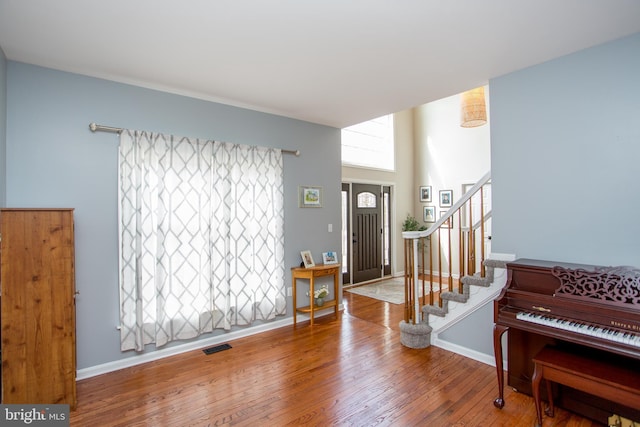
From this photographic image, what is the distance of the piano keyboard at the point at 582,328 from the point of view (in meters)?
1.77

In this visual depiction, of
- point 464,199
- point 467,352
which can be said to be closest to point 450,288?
point 467,352

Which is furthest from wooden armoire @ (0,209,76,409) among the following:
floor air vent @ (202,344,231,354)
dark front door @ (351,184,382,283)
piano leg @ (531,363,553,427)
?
dark front door @ (351,184,382,283)

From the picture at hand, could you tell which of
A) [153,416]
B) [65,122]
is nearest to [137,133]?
[65,122]

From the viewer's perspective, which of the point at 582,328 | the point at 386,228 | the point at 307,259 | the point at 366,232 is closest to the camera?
the point at 582,328

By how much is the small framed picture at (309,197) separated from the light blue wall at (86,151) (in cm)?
128

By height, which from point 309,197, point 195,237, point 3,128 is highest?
point 3,128

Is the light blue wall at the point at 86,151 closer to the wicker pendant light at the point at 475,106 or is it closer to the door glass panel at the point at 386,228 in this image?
the wicker pendant light at the point at 475,106

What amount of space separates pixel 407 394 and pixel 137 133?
126 inches

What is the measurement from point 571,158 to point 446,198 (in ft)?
13.7

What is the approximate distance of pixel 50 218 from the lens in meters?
2.25

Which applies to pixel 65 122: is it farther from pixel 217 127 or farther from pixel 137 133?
pixel 217 127

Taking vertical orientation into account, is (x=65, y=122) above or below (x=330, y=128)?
below

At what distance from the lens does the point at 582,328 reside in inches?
76.0

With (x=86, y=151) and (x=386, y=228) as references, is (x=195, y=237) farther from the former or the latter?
(x=386, y=228)
